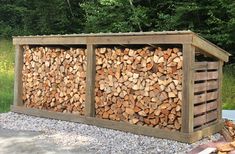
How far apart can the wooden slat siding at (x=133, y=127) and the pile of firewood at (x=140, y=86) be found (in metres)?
0.12

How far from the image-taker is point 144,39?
634 centimetres

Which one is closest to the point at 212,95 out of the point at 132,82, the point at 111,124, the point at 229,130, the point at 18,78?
the point at 229,130

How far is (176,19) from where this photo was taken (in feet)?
42.7

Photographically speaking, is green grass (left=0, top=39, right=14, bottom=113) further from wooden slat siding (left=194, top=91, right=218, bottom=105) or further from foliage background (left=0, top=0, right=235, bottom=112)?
wooden slat siding (left=194, top=91, right=218, bottom=105)

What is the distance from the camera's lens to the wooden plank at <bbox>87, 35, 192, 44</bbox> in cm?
595

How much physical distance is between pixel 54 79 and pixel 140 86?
→ 2.06 metres

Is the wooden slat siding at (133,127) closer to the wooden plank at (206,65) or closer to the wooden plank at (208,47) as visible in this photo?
the wooden plank at (206,65)

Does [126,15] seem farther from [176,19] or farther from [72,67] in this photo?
[72,67]

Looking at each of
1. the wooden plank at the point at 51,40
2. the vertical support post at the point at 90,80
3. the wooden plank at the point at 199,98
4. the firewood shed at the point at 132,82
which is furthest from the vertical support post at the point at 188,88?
the wooden plank at the point at 51,40

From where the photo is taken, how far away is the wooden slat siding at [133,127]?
6.04 metres

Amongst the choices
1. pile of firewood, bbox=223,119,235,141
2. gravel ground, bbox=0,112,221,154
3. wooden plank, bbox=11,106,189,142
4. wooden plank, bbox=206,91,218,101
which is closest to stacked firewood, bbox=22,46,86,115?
wooden plank, bbox=11,106,189,142

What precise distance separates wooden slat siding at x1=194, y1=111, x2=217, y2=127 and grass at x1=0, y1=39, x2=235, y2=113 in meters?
2.94

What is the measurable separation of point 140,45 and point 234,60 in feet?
24.5

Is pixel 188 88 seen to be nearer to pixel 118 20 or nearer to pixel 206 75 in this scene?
pixel 206 75
